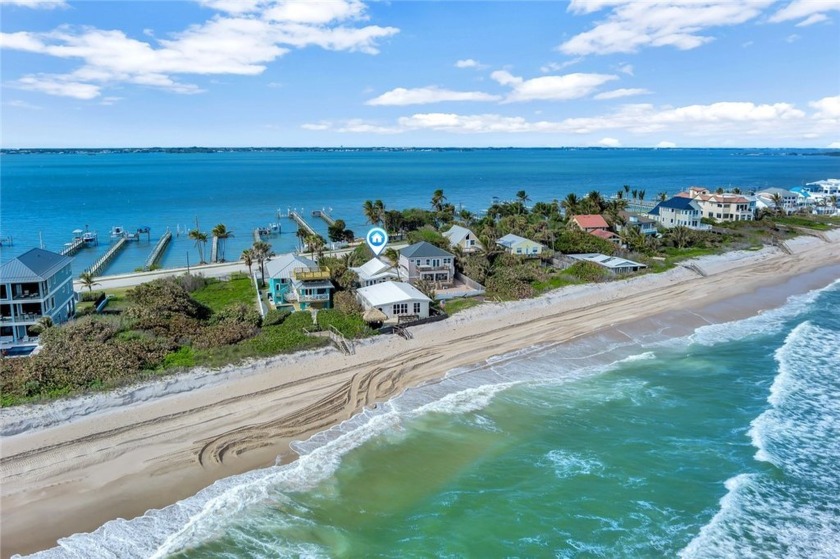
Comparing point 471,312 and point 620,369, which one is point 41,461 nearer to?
point 471,312

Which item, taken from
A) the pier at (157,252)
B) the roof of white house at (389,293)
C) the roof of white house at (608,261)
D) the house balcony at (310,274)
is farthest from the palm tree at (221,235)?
the roof of white house at (608,261)

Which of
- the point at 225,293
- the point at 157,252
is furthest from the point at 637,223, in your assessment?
the point at 157,252

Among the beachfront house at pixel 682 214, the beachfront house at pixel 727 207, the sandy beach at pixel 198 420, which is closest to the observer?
the sandy beach at pixel 198 420

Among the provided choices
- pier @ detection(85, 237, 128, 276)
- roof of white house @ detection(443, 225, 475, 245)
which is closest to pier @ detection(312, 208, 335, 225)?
pier @ detection(85, 237, 128, 276)

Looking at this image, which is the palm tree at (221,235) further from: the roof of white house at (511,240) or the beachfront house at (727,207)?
the beachfront house at (727,207)

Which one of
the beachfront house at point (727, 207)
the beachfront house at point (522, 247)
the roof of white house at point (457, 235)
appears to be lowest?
the beachfront house at point (522, 247)

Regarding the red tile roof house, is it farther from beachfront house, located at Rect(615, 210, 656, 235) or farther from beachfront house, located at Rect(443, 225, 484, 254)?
beachfront house, located at Rect(443, 225, 484, 254)

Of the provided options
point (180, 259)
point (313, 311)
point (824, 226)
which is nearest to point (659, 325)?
point (313, 311)

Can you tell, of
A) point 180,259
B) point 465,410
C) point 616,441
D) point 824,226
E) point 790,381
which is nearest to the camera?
point 616,441
